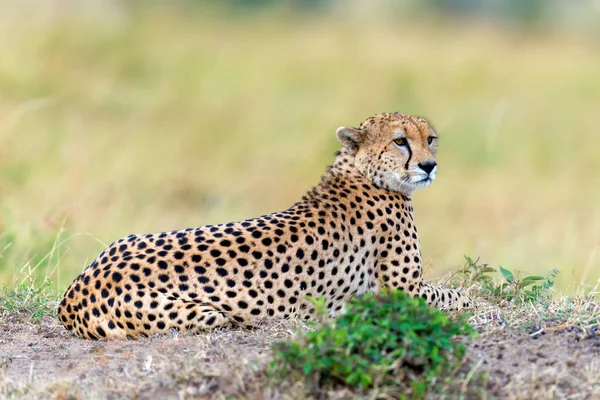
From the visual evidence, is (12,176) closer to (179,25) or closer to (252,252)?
(252,252)

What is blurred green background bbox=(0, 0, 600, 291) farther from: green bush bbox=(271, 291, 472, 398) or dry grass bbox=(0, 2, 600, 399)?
green bush bbox=(271, 291, 472, 398)

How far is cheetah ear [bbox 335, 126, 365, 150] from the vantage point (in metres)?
4.65

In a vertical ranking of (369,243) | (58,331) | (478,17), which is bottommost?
(58,331)

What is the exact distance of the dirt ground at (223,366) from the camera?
10.4 feet

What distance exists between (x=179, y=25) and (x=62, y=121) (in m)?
5.15

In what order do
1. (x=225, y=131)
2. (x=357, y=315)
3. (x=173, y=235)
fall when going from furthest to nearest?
(x=225, y=131)
(x=173, y=235)
(x=357, y=315)

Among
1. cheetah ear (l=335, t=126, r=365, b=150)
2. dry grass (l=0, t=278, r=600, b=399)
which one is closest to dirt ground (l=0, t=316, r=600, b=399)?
dry grass (l=0, t=278, r=600, b=399)

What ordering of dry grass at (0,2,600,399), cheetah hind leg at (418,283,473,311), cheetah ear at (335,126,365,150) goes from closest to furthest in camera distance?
dry grass at (0,2,600,399) → cheetah hind leg at (418,283,473,311) → cheetah ear at (335,126,365,150)

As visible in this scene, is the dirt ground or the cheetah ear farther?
the cheetah ear

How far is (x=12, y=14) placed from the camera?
429 inches

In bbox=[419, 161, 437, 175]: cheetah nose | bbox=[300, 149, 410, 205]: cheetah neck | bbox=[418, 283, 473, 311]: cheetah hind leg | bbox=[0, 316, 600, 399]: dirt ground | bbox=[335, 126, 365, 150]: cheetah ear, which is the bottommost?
bbox=[0, 316, 600, 399]: dirt ground

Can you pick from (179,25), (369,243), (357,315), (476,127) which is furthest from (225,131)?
(357,315)

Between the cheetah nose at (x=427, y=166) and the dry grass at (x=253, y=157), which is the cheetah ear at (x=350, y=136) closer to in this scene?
the cheetah nose at (x=427, y=166)

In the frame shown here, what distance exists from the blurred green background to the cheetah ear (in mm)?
1346
